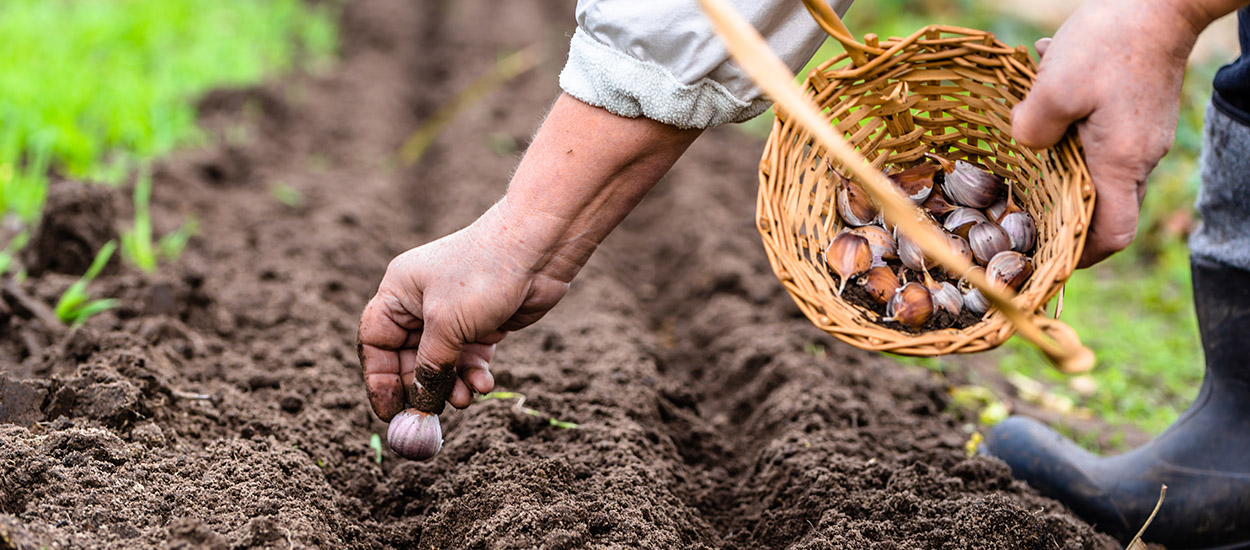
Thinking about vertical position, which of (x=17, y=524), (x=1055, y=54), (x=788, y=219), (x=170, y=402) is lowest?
(x=170, y=402)

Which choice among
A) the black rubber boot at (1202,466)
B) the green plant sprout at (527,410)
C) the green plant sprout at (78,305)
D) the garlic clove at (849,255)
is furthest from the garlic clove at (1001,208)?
the green plant sprout at (78,305)

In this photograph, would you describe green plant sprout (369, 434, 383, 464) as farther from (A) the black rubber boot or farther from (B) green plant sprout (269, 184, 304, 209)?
(B) green plant sprout (269, 184, 304, 209)

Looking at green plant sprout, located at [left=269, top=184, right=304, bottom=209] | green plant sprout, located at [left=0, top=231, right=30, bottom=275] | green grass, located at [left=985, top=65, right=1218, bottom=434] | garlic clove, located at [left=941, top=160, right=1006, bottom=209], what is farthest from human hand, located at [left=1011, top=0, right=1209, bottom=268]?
green plant sprout, located at [left=269, top=184, right=304, bottom=209]

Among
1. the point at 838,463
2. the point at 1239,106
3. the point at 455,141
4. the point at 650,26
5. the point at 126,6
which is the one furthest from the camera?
the point at 126,6

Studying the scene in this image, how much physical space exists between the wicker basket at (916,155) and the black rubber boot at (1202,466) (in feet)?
2.28

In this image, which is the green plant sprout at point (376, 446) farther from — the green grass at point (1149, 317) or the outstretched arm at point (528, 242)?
the green grass at point (1149, 317)

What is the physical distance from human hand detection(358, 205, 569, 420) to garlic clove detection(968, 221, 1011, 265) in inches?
28.3

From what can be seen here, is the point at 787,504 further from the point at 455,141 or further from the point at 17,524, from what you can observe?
the point at 455,141

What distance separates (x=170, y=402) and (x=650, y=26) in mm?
1310

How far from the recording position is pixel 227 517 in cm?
161

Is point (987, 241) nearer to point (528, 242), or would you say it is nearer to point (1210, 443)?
point (528, 242)

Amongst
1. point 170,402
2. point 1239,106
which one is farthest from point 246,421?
point 1239,106

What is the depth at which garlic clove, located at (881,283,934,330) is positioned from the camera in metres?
1.57

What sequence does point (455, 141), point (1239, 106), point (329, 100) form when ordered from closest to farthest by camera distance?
point (1239, 106) → point (455, 141) → point (329, 100)
